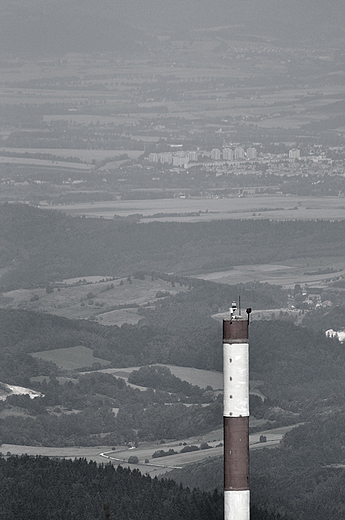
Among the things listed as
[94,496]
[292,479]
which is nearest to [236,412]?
[94,496]

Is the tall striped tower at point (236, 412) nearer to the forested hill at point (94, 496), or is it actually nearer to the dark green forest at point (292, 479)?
the forested hill at point (94, 496)

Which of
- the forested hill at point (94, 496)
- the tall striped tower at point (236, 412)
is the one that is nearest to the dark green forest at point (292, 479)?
the forested hill at point (94, 496)

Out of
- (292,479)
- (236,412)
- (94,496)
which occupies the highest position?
(236,412)

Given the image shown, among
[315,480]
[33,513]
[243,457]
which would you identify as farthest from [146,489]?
[243,457]

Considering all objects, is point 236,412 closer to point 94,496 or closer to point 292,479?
point 94,496

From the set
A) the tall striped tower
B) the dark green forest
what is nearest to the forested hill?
the dark green forest

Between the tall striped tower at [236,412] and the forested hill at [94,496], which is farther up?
the tall striped tower at [236,412]

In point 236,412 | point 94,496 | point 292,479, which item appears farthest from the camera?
point 292,479
